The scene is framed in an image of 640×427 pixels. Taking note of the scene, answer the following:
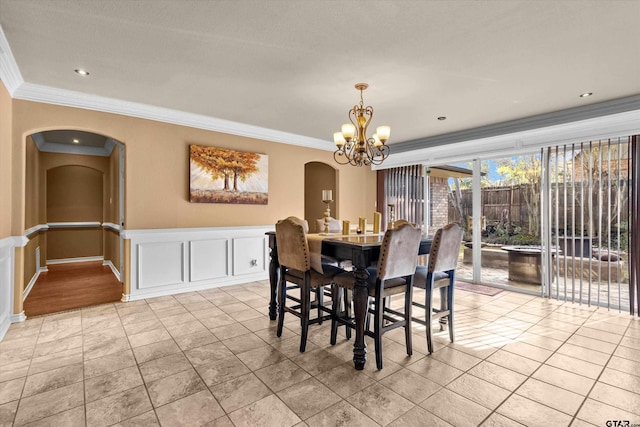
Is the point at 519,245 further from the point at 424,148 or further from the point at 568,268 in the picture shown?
the point at 424,148

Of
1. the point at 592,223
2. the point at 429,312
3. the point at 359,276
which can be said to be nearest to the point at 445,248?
the point at 429,312

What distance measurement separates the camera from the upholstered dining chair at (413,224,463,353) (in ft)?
8.77

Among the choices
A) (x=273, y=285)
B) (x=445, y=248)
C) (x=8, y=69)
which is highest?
(x=8, y=69)

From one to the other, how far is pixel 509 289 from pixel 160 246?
496 centimetres

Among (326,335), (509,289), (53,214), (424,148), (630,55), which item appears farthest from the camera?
(53,214)

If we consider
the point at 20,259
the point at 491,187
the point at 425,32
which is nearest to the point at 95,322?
the point at 20,259

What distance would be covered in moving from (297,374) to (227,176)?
131 inches

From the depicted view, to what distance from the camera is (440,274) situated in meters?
2.92

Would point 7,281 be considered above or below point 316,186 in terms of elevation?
below

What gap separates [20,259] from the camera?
338 cm

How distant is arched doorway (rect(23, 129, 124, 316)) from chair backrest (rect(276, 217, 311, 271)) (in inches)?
107

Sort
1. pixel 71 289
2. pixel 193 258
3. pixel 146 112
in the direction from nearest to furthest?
pixel 146 112, pixel 193 258, pixel 71 289

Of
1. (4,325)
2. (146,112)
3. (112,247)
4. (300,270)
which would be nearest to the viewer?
(300,270)

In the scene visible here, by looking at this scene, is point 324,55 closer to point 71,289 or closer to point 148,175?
point 148,175
